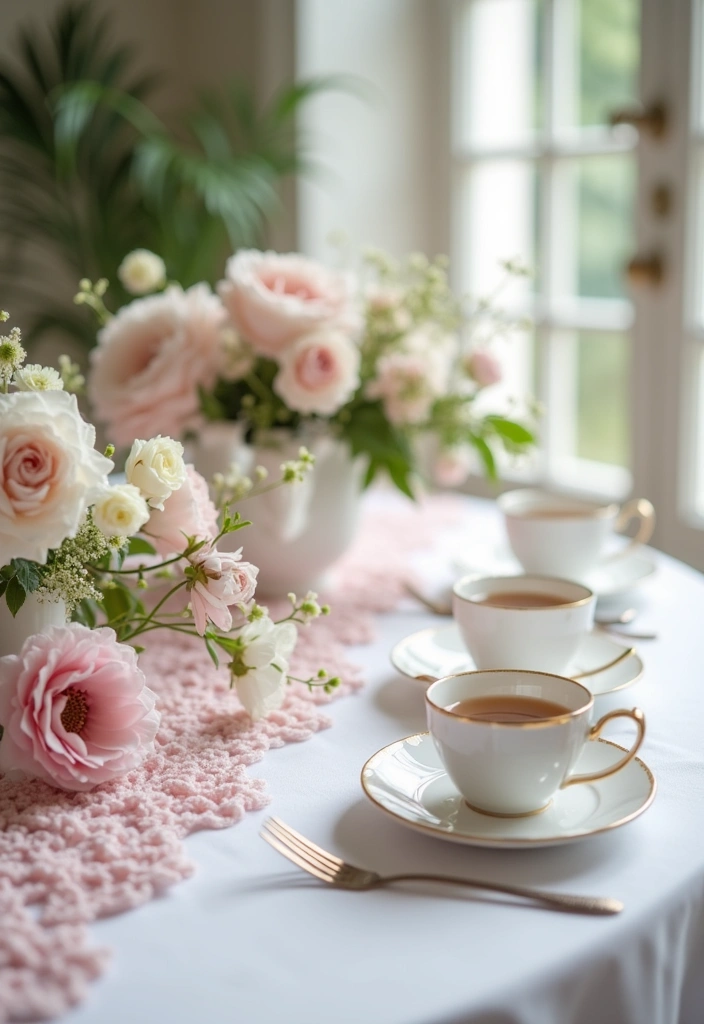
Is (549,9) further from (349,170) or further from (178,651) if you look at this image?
(178,651)

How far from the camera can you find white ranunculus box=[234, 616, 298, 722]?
2.92ft

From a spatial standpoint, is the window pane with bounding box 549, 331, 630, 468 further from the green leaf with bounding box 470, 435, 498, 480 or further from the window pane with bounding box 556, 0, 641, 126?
the green leaf with bounding box 470, 435, 498, 480

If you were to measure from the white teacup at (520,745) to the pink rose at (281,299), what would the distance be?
0.54 meters

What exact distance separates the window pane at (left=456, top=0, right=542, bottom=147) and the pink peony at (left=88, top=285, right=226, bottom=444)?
4.73 feet

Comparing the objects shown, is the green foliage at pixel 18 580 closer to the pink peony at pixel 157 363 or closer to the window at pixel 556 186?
the pink peony at pixel 157 363

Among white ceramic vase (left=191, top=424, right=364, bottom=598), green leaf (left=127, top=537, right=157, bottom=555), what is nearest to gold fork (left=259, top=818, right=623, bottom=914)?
green leaf (left=127, top=537, right=157, bottom=555)

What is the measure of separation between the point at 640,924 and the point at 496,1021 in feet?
0.39

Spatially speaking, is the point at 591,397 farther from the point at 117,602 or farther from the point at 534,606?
the point at 117,602

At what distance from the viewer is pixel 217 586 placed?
2.68ft

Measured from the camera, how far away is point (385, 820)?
0.77m

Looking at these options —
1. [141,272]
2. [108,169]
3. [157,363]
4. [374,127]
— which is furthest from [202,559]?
[108,169]

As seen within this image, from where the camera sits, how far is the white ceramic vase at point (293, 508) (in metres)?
1.24

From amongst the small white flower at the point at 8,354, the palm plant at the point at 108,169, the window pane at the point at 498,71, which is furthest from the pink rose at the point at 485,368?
the window pane at the point at 498,71

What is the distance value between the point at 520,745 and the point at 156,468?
1.09 feet
